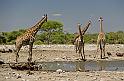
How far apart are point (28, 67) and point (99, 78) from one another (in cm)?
441

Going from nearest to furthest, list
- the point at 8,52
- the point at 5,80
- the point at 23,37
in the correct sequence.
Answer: the point at 5,80 < the point at 23,37 < the point at 8,52

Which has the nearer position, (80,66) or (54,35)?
(80,66)

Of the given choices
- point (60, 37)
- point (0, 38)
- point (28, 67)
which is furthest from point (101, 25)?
point (60, 37)

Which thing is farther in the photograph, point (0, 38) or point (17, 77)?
point (0, 38)

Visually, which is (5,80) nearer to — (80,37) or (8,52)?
(80,37)

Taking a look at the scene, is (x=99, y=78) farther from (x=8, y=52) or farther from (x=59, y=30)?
(x=59, y=30)

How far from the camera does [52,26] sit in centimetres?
7212

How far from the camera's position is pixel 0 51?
30.8 m

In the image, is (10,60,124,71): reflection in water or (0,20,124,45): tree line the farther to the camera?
(0,20,124,45): tree line

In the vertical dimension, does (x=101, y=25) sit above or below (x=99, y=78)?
above

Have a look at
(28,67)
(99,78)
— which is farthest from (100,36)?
(99,78)

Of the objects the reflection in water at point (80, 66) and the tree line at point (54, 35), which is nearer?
the reflection in water at point (80, 66)

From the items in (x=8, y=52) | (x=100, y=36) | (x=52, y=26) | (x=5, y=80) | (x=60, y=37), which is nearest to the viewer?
(x=5, y=80)

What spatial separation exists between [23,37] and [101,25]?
9.65m
